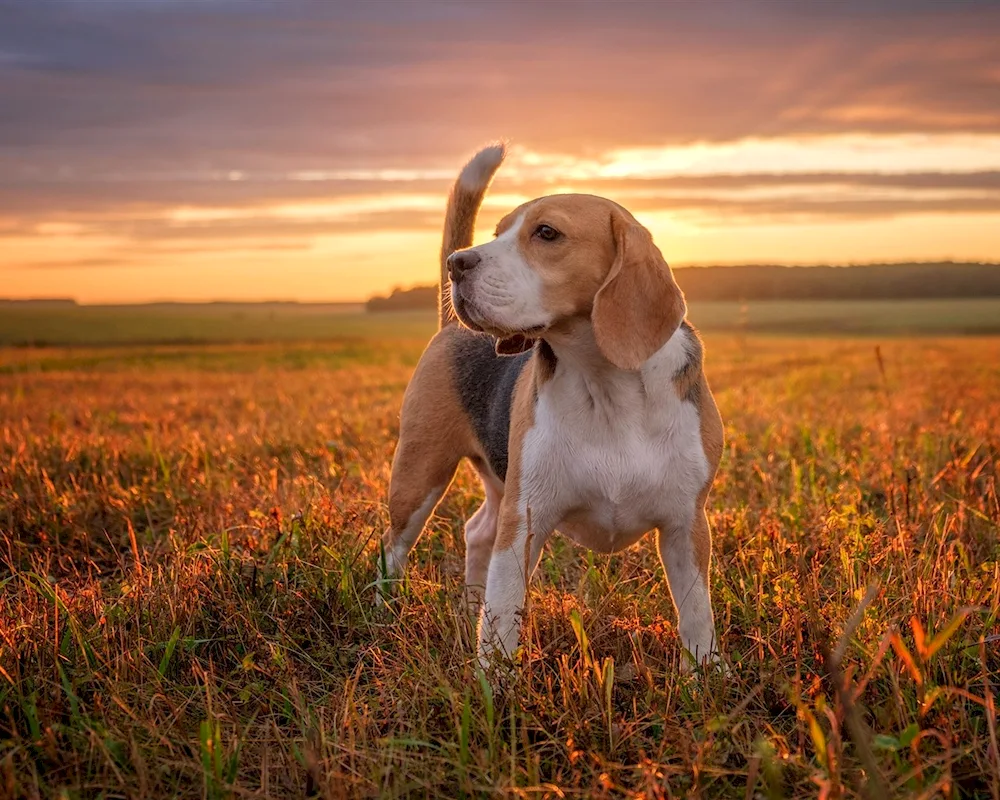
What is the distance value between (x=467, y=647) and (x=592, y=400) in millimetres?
1128

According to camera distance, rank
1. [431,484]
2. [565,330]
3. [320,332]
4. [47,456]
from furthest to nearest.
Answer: [320,332], [47,456], [431,484], [565,330]

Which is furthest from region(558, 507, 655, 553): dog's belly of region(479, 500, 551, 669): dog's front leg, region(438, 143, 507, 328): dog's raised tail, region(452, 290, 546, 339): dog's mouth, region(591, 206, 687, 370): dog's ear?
region(438, 143, 507, 328): dog's raised tail

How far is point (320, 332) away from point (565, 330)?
41.9m

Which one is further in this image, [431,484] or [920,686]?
[431,484]

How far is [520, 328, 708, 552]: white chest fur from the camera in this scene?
3654 millimetres

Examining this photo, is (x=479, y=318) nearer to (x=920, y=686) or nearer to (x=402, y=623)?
(x=402, y=623)

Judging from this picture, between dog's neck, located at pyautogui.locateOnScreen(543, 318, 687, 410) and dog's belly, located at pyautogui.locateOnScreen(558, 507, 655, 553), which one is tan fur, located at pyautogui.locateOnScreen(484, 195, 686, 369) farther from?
dog's belly, located at pyautogui.locateOnScreen(558, 507, 655, 553)

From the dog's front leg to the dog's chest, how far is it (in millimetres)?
107

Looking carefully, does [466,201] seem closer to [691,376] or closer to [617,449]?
[691,376]

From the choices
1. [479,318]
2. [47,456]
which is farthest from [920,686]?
[47,456]

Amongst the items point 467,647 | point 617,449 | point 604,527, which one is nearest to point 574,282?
point 617,449

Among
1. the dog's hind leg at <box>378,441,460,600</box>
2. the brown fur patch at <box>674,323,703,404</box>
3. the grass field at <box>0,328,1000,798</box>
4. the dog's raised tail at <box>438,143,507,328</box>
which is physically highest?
the dog's raised tail at <box>438,143,507,328</box>

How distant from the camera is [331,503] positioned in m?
5.23

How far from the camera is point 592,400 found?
3.70m
